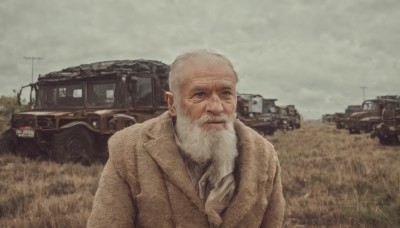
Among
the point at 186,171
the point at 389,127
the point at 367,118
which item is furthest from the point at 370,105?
the point at 186,171

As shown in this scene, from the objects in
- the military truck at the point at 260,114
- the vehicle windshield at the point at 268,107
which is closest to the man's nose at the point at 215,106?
the military truck at the point at 260,114

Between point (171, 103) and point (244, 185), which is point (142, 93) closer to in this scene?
point (171, 103)

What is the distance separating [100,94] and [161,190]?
26.3ft

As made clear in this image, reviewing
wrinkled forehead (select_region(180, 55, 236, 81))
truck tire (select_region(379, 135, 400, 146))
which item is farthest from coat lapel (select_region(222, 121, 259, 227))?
truck tire (select_region(379, 135, 400, 146))

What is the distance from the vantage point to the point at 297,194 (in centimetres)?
626

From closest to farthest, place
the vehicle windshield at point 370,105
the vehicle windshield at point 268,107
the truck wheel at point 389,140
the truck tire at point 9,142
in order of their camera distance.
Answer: the truck tire at point 9,142 → the truck wheel at point 389,140 → the vehicle windshield at point 370,105 → the vehicle windshield at point 268,107

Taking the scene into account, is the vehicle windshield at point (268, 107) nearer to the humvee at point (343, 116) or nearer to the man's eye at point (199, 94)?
the humvee at point (343, 116)

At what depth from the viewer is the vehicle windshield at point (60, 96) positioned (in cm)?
993

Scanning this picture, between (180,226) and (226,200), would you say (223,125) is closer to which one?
(226,200)

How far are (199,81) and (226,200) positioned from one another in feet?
1.98

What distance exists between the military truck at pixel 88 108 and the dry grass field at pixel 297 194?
710mm

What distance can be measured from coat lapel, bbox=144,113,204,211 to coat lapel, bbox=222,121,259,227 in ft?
0.49

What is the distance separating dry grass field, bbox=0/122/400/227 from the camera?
4574 mm

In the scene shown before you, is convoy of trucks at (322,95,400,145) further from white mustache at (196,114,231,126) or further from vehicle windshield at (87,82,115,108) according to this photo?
white mustache at (196,114,231,126)
